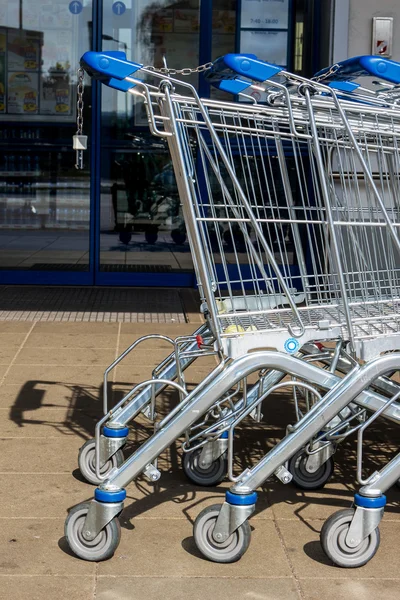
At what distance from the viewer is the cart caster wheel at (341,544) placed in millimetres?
3508

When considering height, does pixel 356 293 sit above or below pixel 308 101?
below

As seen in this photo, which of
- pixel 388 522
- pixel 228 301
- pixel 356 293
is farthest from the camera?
pixel 356 293

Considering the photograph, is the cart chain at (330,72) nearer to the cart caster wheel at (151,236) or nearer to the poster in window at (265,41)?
the poster in window at (265,41)

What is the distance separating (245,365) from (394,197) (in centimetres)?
142

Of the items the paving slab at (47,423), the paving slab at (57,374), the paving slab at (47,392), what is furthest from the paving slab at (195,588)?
the paving slab at (57,374)

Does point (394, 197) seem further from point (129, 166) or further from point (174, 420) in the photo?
point (129, 166)

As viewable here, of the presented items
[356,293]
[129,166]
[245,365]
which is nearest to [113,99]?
[129,166]

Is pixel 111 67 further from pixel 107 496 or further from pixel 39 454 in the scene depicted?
pixel 39 454

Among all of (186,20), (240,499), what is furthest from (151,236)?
(240,499)

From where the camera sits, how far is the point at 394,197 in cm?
456

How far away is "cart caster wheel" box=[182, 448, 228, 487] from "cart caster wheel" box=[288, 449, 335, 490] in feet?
1.09

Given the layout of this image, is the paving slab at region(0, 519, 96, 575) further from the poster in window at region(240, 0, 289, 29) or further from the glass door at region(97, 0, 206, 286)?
the poster in window at region(240, 0, 289, 29)

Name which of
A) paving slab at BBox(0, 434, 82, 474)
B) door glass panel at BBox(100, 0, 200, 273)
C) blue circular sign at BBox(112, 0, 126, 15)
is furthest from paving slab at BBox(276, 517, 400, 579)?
blue circular sign at BBox(112, 0, 126, 15)

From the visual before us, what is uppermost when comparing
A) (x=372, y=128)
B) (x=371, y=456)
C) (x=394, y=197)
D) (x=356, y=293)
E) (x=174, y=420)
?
(x=372, y=128)
